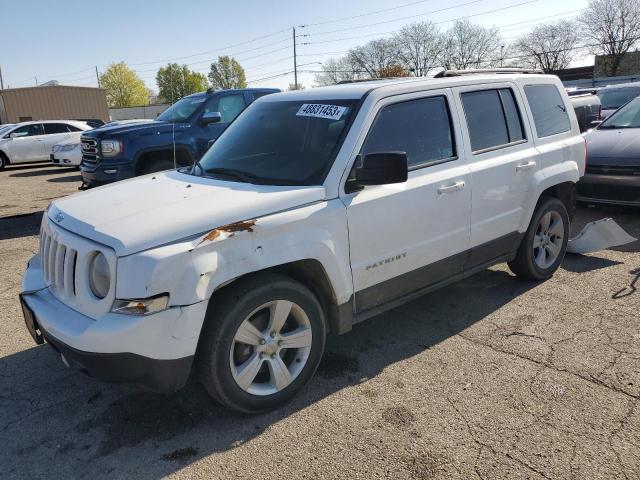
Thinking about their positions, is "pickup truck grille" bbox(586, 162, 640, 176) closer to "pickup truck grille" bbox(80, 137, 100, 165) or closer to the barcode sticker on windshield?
the barcode sticker on windshield

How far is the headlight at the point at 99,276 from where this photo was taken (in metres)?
2.68

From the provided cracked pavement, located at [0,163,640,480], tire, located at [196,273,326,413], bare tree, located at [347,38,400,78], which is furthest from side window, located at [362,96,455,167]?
bare tree, located at [347,38,400,78]

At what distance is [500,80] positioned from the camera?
4.46 metres

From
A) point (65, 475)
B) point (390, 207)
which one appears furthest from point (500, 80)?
point (65, 475)

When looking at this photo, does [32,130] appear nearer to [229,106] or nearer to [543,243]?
[229,106]

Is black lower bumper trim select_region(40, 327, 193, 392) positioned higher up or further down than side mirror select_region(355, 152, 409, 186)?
further down

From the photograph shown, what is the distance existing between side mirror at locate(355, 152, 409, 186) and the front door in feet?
0.61

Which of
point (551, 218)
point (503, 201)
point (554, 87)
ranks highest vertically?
point (554, 87)

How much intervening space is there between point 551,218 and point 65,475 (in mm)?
4463

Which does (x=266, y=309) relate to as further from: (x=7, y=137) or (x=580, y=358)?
(x=7, y=137)

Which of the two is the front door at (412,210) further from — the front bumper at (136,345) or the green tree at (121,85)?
the green tree at (121,85)

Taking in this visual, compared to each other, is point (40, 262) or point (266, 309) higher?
point (40, 262)

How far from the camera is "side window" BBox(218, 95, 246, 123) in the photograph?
355 inches

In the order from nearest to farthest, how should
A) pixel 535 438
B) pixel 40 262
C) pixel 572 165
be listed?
pixel 535 438
pixel 40 262
pixel 572 165
